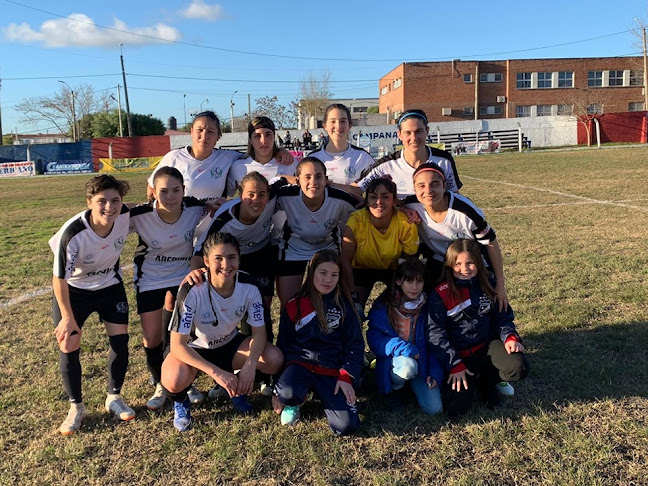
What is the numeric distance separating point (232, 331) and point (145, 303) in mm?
671

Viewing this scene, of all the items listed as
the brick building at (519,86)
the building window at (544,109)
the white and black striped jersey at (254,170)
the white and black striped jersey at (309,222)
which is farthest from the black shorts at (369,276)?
the building window at (544,109)

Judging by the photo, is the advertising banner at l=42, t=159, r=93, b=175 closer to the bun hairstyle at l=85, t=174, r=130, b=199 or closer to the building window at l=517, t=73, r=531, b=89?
the bun hairstyle at l=85, t=174, r=130, b=199

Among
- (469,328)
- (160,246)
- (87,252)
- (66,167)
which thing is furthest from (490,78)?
(87,252)

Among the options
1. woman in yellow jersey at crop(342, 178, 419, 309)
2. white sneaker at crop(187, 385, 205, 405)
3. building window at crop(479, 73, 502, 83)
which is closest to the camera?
white sneaker at crop(187, 385, 205, 405)

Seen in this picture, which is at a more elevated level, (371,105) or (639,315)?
(371,105)

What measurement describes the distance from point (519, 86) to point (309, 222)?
49.6 meters

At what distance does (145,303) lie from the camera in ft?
11.5

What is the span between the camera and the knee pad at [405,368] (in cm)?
316

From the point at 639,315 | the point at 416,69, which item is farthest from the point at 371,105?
the point at 639,315

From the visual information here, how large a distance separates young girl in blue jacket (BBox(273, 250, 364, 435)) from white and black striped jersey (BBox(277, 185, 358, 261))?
1.82 ft

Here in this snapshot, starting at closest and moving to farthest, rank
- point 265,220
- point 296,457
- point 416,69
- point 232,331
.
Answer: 1. point 296,457
2. point 232,331
3. point 265,220
4. point 416,69

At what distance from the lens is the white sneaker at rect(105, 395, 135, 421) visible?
3.16 metres

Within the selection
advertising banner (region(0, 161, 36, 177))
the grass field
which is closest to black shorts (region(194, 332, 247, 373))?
the grass field

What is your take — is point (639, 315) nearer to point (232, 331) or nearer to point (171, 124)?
point (232, 331)
